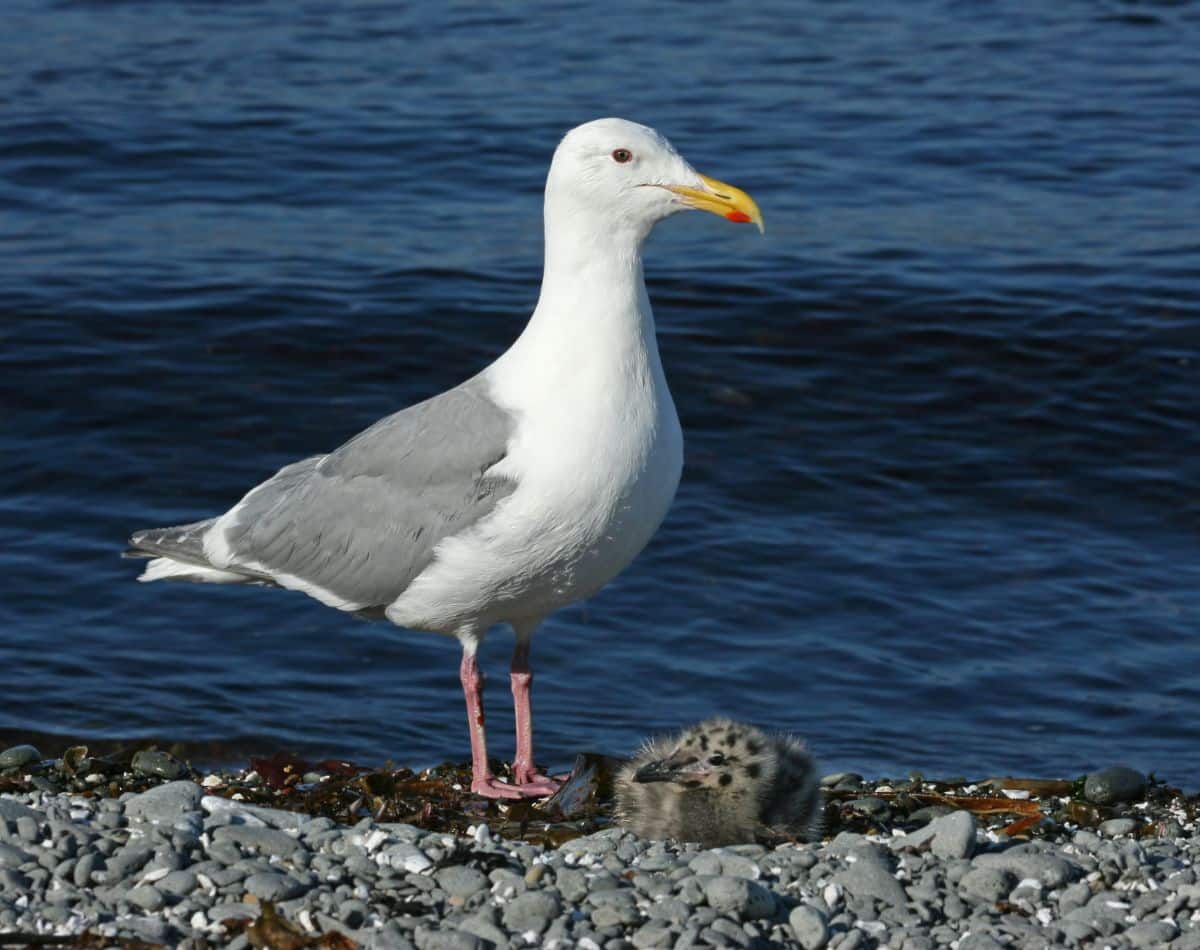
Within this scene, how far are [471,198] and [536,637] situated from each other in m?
6.63

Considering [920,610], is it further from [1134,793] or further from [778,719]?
[1134,793]

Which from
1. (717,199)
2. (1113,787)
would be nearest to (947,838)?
(1113,787)

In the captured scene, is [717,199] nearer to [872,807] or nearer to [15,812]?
[872,807]

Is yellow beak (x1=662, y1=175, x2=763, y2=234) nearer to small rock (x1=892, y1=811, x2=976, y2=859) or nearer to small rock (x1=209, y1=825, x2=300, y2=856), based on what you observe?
small rock (x1=892, y1=811, x2=976, y2=859)

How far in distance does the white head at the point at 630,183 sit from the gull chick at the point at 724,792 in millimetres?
1933

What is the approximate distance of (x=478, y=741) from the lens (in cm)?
764

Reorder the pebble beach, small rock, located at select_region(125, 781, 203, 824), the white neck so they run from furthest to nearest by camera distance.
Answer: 1. the white neck
2. small rock, located at select_region(125, 781, 203, 824)
3. the pebble beach

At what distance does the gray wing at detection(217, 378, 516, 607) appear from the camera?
23.5 feet

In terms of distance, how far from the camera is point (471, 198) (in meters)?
16.3

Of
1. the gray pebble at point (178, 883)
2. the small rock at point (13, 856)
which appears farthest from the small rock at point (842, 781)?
the small rock at point (13, 856)

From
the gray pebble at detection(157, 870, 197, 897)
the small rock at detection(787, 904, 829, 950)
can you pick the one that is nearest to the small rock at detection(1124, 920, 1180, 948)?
the small rock at detection(787, 904, 829, 950)

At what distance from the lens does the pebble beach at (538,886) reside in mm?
5258

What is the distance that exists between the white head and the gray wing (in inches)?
31.9

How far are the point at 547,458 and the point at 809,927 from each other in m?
2.19
